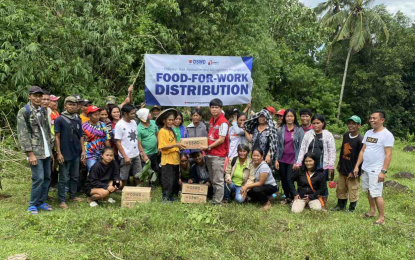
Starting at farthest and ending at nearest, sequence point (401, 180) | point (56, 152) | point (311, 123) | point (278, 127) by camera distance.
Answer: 1. point (401, 180)
2. point (278, 127)
3. point (311, 123)
4. point (56, 152)

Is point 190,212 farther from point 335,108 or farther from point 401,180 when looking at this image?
point 335,108

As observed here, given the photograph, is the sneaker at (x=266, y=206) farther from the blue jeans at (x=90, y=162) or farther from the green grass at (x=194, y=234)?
the blue jeans at (x=90, y=162)

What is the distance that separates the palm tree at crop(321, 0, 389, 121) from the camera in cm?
2244

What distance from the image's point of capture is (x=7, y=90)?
8219 mm

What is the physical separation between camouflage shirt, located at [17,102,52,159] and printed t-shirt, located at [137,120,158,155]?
1.70 m

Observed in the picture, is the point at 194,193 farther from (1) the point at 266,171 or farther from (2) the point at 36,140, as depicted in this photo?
(2) the point at 36,140

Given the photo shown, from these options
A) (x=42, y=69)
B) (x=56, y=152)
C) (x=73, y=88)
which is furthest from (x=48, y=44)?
(x=56, y=152)

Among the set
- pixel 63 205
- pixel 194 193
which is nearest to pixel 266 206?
pixel 194 193

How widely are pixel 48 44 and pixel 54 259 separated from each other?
6.74m

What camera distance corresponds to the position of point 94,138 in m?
5.86

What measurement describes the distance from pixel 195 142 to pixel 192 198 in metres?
0.96

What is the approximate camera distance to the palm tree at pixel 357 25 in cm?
2244

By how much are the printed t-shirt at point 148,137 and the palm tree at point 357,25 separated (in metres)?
19.6

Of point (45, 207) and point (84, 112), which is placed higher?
point (84, 112)
